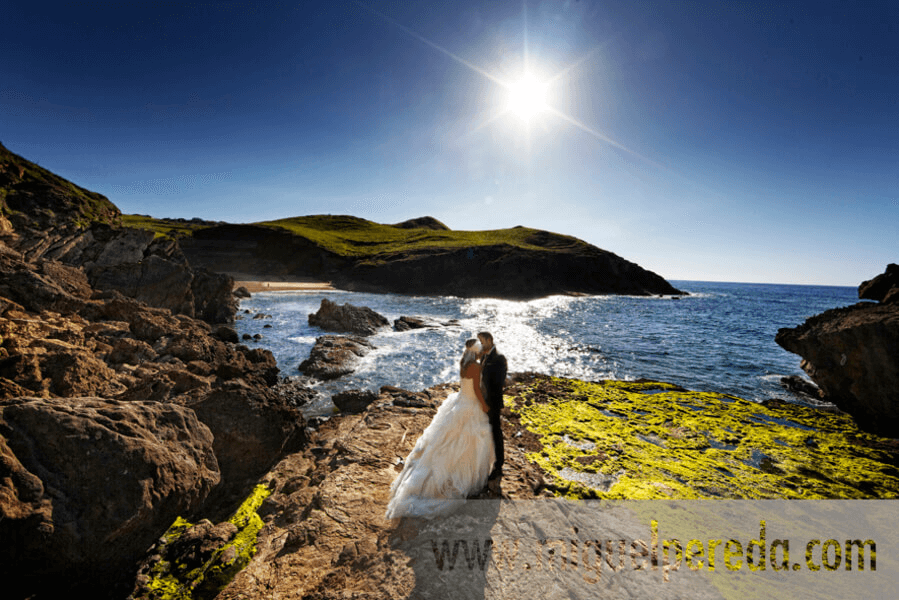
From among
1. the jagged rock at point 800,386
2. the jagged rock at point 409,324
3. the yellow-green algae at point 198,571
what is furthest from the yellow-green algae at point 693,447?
the jagged rock at point 409,324

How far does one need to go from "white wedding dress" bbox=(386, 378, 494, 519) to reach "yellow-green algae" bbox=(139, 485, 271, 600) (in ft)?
7.06

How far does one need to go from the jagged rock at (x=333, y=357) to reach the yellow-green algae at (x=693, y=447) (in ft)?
29.6

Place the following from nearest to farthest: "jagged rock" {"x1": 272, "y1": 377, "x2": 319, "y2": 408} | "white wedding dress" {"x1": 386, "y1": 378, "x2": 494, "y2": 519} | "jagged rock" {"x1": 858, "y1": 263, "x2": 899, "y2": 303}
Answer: "white wedding dress" {"x1": 386, "y1": 378, "x2": 494, "y2": 519}
"jagged rock" {"x1": 272, "y1": 377, "x2": 319, "y2": 408}
"jagged rock" {"x1": 858, "y1": 263, "x2": 899, "y2": 303}

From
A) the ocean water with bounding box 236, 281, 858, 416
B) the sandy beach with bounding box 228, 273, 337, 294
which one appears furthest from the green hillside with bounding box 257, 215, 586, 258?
the ocean water with bounding box 236, 281, 858, 416

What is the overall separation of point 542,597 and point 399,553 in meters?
1.86

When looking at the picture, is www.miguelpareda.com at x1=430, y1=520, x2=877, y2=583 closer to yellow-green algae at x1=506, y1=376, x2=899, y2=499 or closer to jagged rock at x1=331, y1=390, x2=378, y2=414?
yellow-green algae at x1=506, y1=376, x2=899, y2=499

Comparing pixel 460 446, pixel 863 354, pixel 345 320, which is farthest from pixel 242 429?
→ pixel 863 354

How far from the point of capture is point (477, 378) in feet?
17.9

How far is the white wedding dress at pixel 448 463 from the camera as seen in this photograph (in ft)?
16.4

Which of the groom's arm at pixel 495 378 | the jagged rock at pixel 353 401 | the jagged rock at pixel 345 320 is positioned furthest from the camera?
the jagged rock at pixel 345 320

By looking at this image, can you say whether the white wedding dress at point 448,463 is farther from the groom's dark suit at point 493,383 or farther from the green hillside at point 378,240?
the green hillside at point 378,240

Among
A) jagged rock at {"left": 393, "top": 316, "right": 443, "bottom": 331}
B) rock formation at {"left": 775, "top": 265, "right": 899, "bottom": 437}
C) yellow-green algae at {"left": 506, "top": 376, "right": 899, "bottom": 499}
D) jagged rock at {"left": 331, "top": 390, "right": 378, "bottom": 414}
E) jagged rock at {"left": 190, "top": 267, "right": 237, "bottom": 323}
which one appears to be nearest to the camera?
yellow-green algae at {"left": 506, "top": 376, "right": 899, "bottom": 499}

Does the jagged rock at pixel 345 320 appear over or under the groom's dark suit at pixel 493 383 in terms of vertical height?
under

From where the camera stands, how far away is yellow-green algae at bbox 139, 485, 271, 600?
13.4 feet
